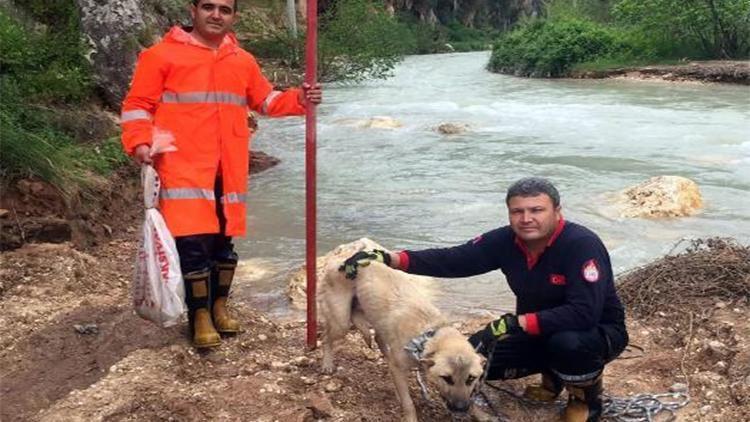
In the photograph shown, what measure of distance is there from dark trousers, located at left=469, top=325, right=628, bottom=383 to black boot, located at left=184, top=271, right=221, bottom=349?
1.61 m

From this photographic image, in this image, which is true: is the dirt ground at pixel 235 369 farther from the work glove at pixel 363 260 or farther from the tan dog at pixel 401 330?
the work glove at pixel 363 260

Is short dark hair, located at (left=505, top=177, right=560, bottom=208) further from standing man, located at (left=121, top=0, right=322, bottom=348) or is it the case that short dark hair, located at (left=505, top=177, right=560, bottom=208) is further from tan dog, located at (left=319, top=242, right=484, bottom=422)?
→ standing man, located at (left=121, top=0, right=322, bottom=348)

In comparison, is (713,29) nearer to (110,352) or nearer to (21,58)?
(21,58)

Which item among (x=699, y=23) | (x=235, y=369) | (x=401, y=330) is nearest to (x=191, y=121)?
(x=235, y=369)

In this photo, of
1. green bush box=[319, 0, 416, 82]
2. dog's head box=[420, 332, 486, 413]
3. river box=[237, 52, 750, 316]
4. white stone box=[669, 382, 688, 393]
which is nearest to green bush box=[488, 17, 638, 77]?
river box=[237, 52, 750, 316]

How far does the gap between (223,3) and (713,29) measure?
31300 mm

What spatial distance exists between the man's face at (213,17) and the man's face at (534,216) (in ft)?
6.29

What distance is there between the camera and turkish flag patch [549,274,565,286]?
3.84 meters

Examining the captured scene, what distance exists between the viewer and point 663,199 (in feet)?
30.7

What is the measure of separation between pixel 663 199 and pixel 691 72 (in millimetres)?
19781

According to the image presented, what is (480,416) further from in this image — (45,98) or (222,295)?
(45,98)

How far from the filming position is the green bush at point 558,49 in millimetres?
34562

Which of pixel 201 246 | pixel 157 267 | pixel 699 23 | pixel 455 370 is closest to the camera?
pixel 455 370

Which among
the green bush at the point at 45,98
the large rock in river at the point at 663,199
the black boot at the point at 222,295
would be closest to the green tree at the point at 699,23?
the large rock in river at the point at 663,199
